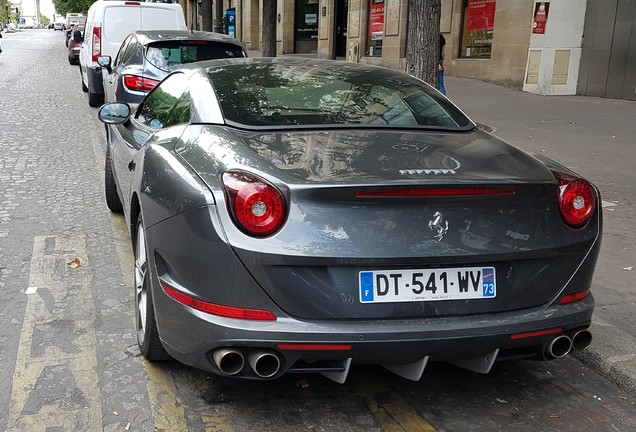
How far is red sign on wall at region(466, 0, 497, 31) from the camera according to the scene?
18281mm

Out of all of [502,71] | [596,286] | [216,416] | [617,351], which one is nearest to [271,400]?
[216,416]

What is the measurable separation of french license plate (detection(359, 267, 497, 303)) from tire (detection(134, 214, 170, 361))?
1127mm

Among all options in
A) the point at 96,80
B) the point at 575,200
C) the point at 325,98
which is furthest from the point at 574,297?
the point at 96,80

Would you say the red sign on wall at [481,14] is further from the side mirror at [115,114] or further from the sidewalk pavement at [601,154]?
the side mirror at [115,114]

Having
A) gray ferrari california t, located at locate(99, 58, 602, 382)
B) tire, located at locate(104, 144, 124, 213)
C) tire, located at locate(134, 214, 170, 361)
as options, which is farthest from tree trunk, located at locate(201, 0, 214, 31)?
gray ferrari california t, located at locate(99, 58, 602, 382)

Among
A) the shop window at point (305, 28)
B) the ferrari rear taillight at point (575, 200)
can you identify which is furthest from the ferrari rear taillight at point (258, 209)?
the shop window at point (305, 28)

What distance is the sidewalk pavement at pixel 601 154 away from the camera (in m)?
3.80

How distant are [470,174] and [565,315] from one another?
28.9 inches

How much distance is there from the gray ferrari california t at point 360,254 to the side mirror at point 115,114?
172 cm

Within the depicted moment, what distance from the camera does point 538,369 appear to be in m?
3.65

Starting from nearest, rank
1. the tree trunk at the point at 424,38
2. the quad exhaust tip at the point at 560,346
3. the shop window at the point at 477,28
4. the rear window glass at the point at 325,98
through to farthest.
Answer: the quad exhaust tip at the point at 560,346, the rear window glass at the point at 325,98, the tree trunk at the point at 424,38, the shop window at the point at 477,28

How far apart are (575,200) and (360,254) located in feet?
3.48

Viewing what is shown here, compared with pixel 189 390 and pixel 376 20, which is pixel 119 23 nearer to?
pixel 376 20

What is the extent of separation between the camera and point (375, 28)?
952 inches
